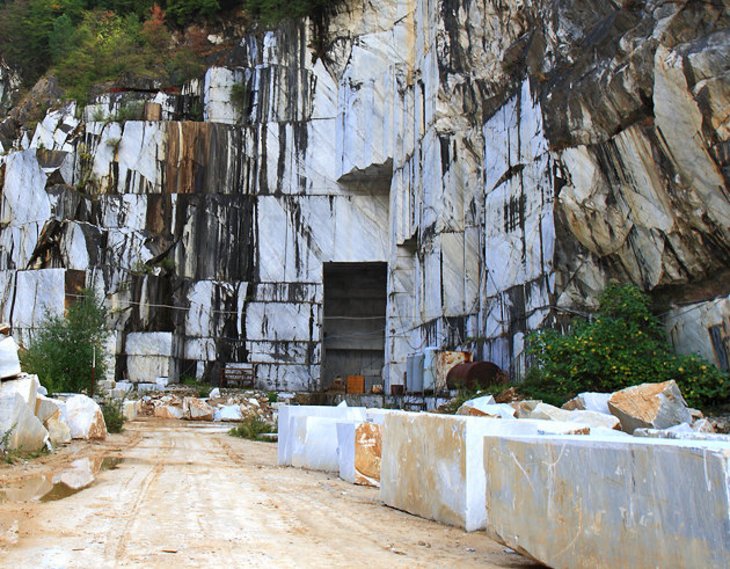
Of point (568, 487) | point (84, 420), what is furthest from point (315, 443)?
point (568, 487)

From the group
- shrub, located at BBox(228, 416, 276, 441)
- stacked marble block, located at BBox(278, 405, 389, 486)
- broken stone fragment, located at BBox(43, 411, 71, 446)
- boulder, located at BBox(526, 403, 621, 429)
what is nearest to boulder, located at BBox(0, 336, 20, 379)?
broken stone fragment, located at BBox(43, 411, 71, 446)

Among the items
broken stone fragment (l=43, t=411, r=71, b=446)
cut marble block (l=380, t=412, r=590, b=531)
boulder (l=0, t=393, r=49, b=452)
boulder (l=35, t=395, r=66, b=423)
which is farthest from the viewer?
broken stone fragment (l=43, t=411, r=71, b=446)

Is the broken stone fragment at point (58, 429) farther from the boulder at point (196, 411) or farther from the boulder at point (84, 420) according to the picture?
the boulder at point (196, 411)

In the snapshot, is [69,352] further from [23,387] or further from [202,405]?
[23,387]

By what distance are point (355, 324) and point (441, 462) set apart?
3254 cm

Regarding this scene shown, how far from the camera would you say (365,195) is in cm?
3459

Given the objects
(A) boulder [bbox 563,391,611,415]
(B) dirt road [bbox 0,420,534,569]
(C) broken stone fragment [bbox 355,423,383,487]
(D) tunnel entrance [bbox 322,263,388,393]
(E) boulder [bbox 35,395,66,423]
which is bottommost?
(B) dirt road [bbox 0,420,534,569]

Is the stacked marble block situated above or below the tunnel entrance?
below

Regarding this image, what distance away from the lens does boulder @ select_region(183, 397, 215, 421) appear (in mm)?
26953

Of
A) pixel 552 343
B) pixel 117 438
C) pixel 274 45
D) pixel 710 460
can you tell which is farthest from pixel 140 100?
pixel 710 460

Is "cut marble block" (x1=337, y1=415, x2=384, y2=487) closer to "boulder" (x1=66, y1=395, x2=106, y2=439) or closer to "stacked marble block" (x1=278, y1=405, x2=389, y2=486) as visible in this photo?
"stacked marble block" (x1=278, y1=405, x2=389, y2=486)

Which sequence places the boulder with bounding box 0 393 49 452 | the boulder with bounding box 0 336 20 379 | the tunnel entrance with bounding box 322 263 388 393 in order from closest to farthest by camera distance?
1. the boulder with bounding box 0 393 49 452
2. the boulder with bounding box 0 336 20 379
3. the tunnel entrance with bounding box 322 263 388 393

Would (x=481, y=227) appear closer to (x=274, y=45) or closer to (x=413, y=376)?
(x=413, y=376)

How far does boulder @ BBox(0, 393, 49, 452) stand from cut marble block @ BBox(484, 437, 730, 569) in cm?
812
